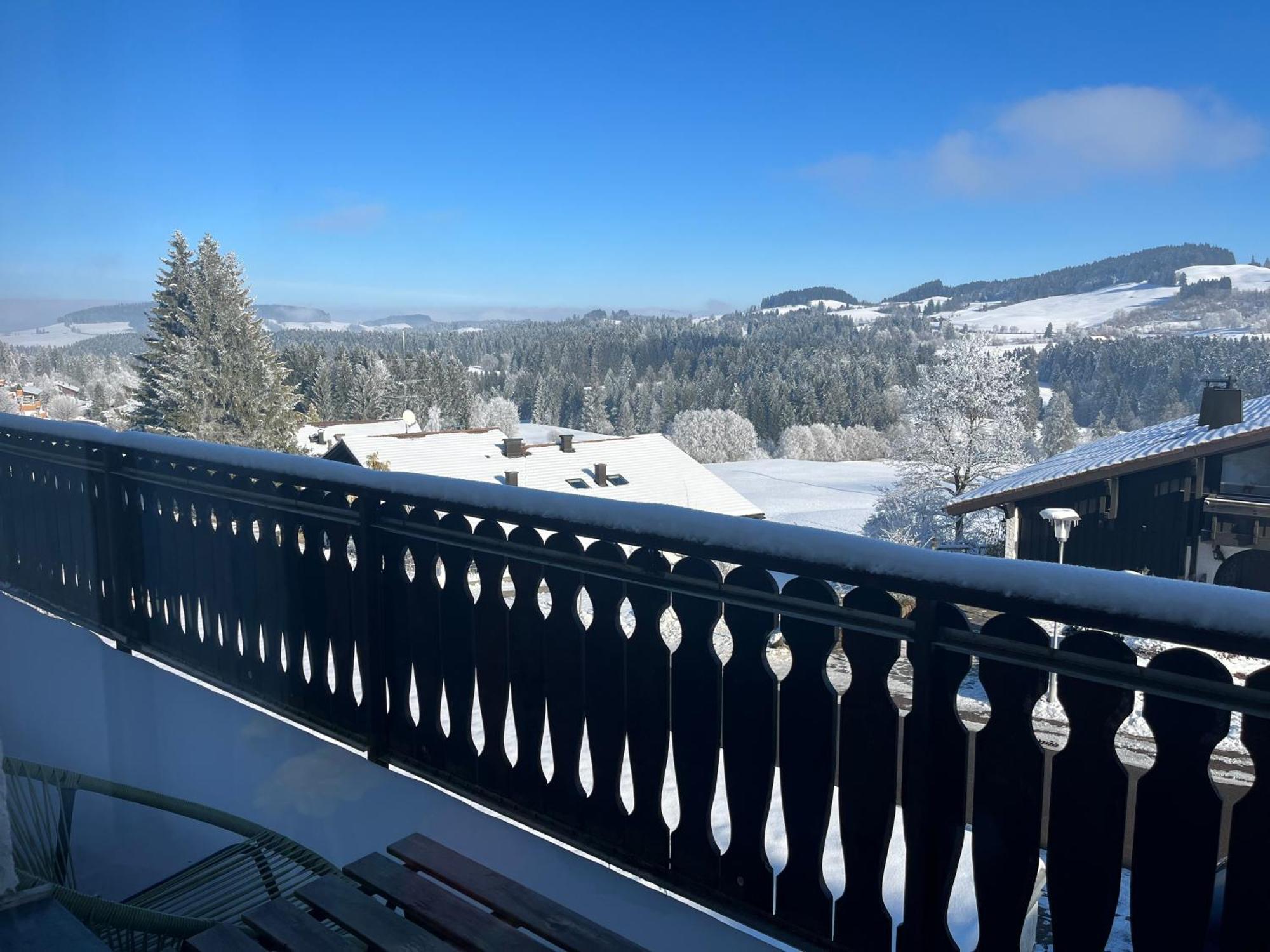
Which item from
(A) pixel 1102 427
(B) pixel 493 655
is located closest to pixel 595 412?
(A) pixel 1102 427

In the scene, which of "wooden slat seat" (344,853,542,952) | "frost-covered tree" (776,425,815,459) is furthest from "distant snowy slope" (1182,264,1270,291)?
"wooden slat seat" (344,853,542,952)

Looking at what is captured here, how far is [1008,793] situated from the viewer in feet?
4.77

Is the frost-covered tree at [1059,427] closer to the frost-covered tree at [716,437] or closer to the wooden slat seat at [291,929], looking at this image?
the frost-covered tree at [716,437]

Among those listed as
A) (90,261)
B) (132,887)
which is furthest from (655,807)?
(90,261)

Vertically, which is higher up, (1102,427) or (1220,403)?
(1220,403)

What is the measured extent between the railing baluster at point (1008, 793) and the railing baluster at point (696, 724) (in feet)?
1.78

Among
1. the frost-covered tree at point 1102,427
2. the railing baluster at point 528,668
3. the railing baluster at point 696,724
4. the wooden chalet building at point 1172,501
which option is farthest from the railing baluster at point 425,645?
the frost-covered tree at point 1102,427

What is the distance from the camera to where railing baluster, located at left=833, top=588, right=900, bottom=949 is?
Answer: 1599 millimetres

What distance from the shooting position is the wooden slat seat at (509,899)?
1508 mm

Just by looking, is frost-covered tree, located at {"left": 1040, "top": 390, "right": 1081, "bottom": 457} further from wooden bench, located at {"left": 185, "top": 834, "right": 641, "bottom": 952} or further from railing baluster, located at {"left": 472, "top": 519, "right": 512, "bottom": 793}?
wooden bench, located at {"left": 185, "top": 834, "right": 641, "bottom": 952}

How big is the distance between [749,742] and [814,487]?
1792 inches

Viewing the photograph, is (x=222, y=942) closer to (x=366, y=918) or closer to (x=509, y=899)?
(x=366, y=918)

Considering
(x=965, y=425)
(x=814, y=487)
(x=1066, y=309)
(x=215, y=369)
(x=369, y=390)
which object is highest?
(x=1066, y=309)

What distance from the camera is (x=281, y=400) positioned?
28547 mm
